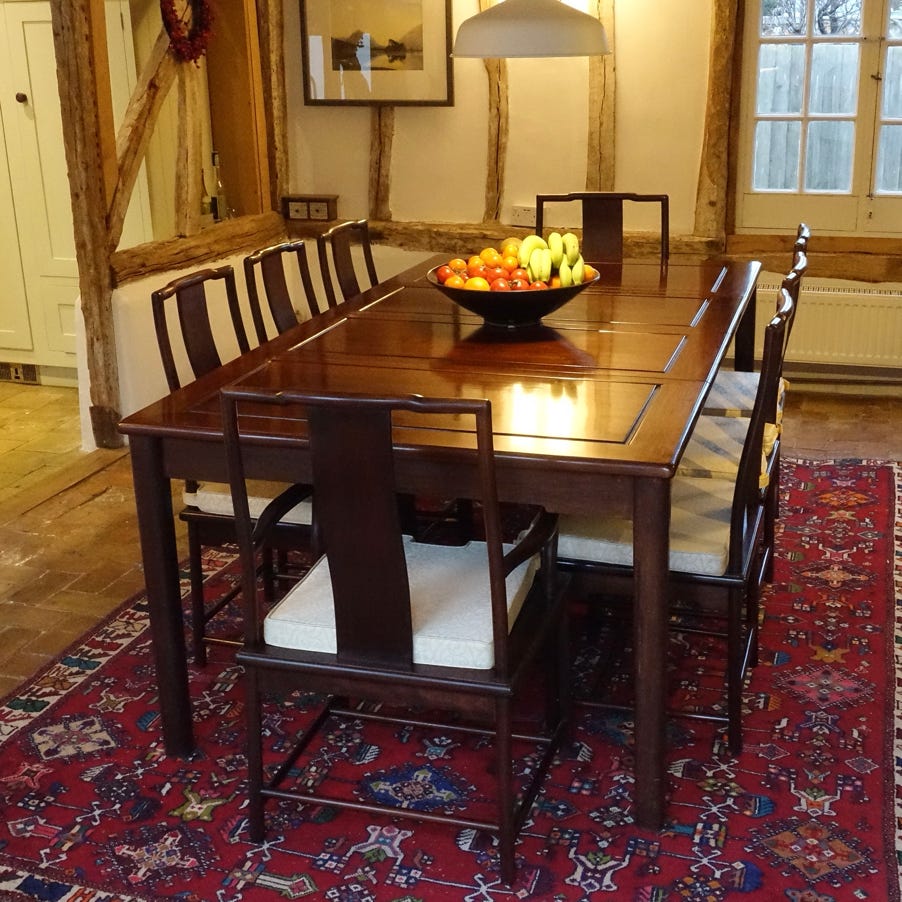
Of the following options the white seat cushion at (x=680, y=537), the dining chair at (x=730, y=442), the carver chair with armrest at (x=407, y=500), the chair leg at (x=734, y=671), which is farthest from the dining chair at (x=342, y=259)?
the chair leg at (x=734, y=671)

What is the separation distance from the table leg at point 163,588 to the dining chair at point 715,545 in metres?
0.88

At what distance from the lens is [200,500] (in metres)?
2.94

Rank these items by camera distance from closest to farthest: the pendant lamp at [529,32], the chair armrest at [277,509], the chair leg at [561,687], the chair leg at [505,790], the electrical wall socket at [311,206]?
the chair leg at [505,790] < the chair armrest at [277,509] < the chair leg at [561,687] < the pendant lamp at [529,32] < the electrical wall socket at [311,206]

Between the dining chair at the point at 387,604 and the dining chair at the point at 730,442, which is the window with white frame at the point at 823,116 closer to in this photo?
the dining chair at the point at 730,442

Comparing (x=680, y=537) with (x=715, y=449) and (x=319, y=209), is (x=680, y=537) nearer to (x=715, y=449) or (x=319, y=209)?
(x=715, y=449)

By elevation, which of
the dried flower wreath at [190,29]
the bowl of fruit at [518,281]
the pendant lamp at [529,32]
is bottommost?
the bowl of fruit at [518,281]

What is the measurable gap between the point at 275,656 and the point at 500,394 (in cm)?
79

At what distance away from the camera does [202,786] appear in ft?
8.46

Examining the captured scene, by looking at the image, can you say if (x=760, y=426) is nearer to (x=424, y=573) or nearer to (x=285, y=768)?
(x=424, y=573)

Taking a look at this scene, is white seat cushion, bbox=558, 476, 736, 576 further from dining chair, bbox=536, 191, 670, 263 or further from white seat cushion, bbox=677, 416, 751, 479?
dining chair, bbox=536, 191, 670, 263

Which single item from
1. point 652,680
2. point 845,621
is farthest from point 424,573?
point 845,621

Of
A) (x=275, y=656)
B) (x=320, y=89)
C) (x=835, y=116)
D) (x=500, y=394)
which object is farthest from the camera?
(x=320, y=89)

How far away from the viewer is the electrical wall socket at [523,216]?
19.1 feet

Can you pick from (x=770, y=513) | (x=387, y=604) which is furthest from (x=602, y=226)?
(x=387, y=604)
